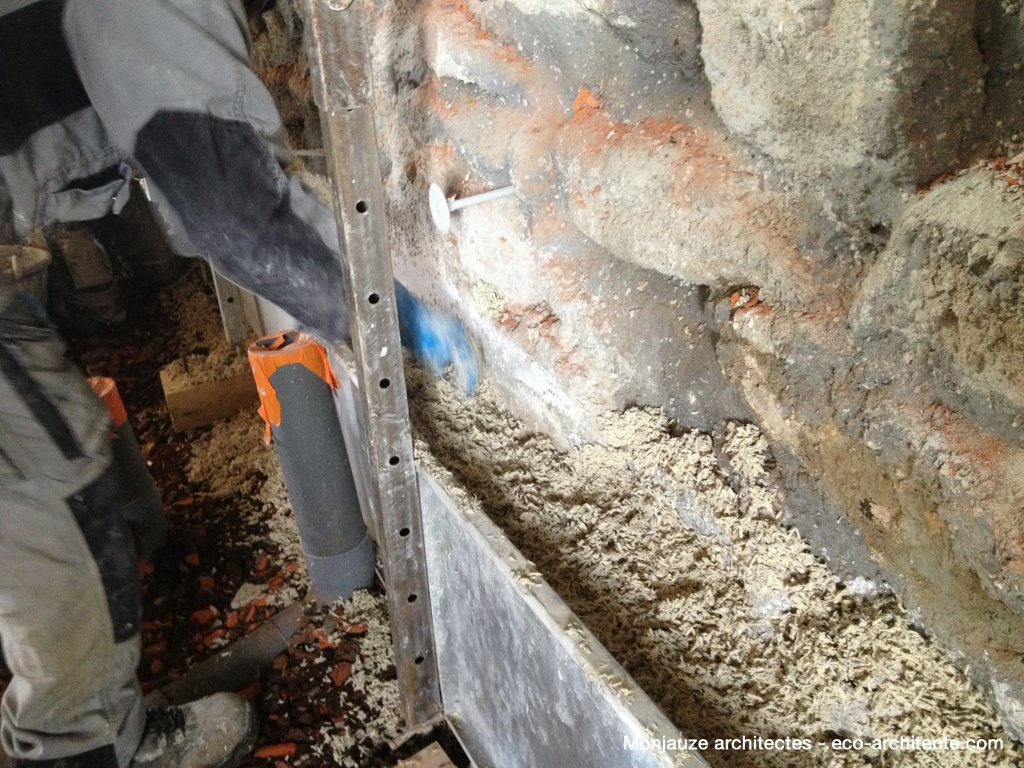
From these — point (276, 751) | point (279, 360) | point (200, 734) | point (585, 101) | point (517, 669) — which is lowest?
point (276, 751)

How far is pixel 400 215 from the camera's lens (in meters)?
1.68

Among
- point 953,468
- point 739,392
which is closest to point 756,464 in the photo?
point 739,392

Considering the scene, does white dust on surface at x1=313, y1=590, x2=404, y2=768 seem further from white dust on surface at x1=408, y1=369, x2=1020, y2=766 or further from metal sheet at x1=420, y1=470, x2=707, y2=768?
white dust on surface at x1=408, y1=369, x2=1020, y2=766

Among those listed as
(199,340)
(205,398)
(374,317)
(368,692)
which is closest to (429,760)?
(368,692)

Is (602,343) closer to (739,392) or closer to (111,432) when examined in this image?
(739,392)

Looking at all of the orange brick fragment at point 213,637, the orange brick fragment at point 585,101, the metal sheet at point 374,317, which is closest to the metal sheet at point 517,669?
the metal sheet at point 374,317

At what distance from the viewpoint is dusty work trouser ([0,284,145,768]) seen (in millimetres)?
1282

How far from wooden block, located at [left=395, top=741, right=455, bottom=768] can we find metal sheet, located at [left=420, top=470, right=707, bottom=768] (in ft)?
0.25

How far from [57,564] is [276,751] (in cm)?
72

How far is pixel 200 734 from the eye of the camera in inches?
63.9

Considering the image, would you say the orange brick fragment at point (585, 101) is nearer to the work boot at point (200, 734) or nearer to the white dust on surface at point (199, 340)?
the work boot at point (200, 734)

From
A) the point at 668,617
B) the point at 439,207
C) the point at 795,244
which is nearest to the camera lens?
the point at 795,244

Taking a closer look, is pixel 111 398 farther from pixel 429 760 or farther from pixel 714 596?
pixel 714 596

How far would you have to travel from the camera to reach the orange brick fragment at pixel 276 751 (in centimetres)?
169
